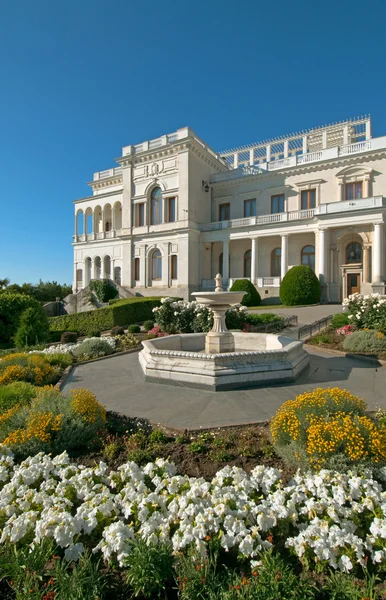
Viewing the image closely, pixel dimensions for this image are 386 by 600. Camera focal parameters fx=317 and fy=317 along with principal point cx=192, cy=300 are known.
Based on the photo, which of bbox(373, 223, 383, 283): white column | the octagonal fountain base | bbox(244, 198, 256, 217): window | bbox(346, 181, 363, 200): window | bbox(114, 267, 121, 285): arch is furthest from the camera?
bbox(114, 267, 121, 285): arch

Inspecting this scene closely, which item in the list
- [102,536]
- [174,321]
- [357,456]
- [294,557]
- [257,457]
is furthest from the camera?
[174,321]

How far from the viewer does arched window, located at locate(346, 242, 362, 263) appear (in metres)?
24.4

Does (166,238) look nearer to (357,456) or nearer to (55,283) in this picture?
(55,283)

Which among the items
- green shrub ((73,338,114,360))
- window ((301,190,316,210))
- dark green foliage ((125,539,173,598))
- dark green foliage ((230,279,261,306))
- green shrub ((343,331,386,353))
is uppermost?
window ((301,190,316,210))

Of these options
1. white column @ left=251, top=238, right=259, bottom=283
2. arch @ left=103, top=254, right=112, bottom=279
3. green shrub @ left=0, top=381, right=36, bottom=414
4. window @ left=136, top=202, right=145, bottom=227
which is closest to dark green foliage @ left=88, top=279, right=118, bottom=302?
arch @ left=103, top=254, right=112, bottom=279

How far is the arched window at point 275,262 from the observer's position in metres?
28.6

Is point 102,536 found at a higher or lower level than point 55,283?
lower

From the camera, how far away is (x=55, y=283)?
43.1 meters

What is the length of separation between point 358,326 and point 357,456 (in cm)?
987

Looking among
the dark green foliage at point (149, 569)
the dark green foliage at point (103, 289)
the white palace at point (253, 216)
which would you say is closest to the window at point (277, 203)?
the white palace at point (253, 216)

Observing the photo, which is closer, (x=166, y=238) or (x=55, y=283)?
(x=166, y=238)

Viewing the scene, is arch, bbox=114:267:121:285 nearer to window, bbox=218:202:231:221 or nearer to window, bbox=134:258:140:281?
window, bbox=134:258:140:281

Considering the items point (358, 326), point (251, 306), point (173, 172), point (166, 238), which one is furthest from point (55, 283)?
point (358, 326)

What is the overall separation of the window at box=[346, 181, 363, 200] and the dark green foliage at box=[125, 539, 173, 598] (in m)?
27.7
